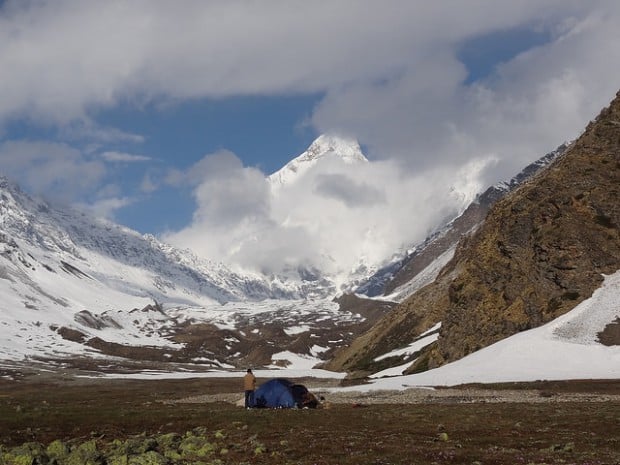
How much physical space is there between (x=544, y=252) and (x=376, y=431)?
68.9m

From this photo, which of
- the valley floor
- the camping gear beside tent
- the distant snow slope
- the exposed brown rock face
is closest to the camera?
the valley floor

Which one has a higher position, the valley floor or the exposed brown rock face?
the exposed brown rock face

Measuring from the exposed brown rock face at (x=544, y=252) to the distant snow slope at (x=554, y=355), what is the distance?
4.74m

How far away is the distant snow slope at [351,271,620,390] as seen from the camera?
69.2m

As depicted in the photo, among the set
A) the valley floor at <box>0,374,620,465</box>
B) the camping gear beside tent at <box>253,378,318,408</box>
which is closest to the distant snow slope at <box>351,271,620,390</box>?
the valley floor at <box>0,374,620,465</box>

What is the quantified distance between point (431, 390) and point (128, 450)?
44.5 m

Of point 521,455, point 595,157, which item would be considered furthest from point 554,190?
point 521,455

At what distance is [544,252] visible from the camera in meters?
95.8

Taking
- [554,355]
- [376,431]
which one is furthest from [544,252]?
[376,431]

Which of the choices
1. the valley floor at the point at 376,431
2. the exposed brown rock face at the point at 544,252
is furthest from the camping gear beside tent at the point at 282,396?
the exposed brown rock face at the point at 544,252

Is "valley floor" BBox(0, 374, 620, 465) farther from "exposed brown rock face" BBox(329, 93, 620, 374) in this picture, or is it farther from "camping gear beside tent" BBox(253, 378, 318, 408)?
"exposed brown rock face" BBox(329, 93, 620, 374)

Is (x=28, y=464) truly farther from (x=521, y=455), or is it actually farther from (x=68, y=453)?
(x=521, y=455)

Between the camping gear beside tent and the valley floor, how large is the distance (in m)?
1.94

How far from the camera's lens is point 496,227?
356 ft
